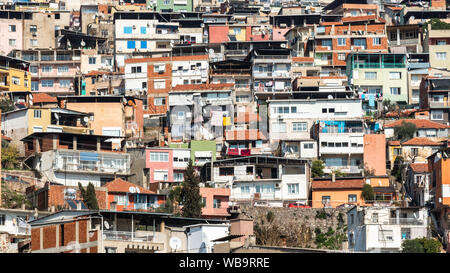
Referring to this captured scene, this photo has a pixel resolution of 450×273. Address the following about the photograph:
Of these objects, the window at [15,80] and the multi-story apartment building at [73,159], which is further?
the window at [15,80]

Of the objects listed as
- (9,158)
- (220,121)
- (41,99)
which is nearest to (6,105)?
(41,99)

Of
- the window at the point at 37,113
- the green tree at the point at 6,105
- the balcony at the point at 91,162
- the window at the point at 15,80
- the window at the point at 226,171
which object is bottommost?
the window at the point at 226,171

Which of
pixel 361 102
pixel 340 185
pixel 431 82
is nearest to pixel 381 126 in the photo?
pixel 361 102

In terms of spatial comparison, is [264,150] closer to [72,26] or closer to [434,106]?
[434,106]

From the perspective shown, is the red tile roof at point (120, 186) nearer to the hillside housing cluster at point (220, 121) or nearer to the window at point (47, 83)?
the hillside housing cluster at point (220, 121)

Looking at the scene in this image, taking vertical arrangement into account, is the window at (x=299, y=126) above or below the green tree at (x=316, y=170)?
above

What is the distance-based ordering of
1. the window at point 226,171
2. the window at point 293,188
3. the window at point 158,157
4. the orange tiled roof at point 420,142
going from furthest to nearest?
the orange tiled roof at point 420,142 → the window at point 158,157 → the window at point 226,171 → the window at point 293,188

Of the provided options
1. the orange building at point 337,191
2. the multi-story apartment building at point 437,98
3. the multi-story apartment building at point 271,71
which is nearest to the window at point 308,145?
the orange building at point 337,191
